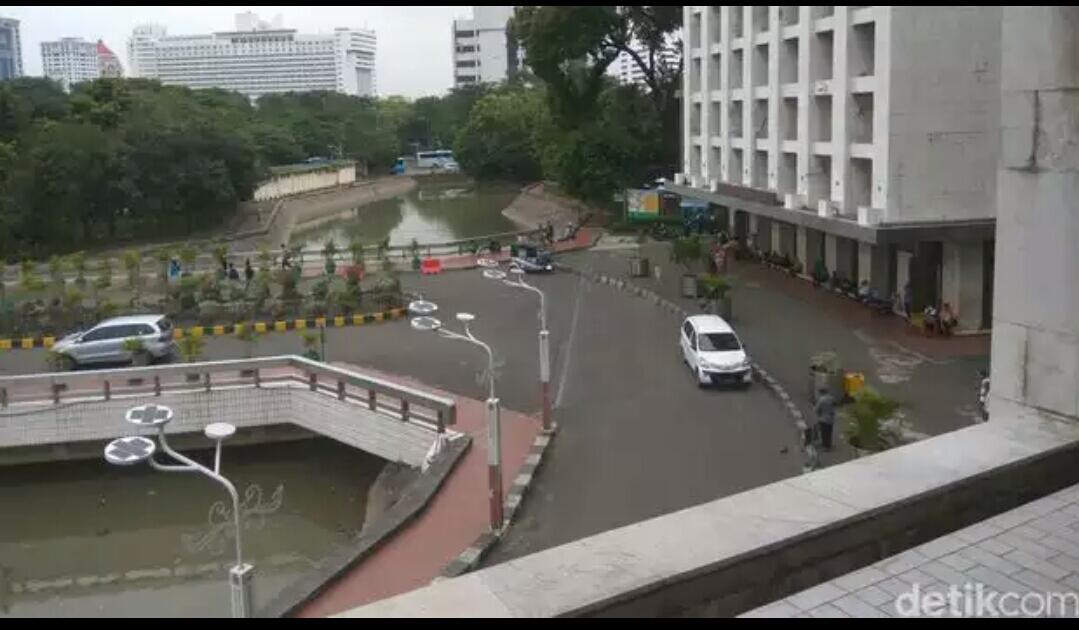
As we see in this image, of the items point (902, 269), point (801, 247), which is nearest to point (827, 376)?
point (902, 269)

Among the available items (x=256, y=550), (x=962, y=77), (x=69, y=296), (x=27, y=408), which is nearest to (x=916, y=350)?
(x=962, y=77)

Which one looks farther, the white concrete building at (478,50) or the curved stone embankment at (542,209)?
the white concrete building at (478,50)

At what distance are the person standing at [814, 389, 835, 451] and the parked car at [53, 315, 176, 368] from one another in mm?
11535

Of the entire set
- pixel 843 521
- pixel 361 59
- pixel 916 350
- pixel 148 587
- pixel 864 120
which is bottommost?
pixel 148 587

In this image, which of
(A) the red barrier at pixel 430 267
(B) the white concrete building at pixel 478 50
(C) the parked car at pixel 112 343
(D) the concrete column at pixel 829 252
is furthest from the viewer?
(B) the white concrete building at pixel 478 50

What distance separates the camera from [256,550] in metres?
12.6

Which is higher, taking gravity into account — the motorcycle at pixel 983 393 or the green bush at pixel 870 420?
the green bush at pixel 870 420

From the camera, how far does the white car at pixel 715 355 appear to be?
15977 mm

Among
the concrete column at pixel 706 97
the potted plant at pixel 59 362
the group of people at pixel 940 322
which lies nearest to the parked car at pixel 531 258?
the concrete column at pixel 706 97

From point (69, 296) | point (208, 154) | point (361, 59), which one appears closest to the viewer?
point (69, 296)

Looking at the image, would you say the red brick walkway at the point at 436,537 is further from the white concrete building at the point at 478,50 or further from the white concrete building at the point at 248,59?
the white concrete building at the point at 248,59

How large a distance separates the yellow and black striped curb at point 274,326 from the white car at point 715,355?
7.53 metres

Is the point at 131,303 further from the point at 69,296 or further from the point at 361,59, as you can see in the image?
the point at 361,59

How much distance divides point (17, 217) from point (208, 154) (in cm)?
776
